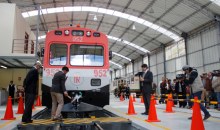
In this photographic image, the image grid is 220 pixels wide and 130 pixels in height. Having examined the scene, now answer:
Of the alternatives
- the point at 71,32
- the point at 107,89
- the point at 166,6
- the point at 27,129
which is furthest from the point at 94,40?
the point at 166,6

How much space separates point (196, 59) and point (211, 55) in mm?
2354

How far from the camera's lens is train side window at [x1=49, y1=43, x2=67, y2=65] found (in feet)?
23.8

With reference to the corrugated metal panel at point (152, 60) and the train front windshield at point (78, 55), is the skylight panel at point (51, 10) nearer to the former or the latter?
the train front windshield at point (78, 55)

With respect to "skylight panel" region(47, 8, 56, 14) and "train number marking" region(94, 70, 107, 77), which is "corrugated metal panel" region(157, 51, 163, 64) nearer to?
"skylight panel" region(47, 8, 56, 14)

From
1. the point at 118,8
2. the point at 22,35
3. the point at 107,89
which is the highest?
the point at 118,8

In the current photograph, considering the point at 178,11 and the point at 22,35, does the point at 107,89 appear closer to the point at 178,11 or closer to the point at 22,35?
the point at 22,35

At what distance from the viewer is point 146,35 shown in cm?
2989

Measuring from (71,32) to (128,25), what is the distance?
2183cm

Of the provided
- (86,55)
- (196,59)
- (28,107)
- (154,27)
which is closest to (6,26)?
(86,55)

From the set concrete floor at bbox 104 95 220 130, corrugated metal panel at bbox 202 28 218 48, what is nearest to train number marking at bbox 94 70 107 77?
concrete floor at bbox 104 95 220 130

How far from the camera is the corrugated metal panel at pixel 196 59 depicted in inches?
901

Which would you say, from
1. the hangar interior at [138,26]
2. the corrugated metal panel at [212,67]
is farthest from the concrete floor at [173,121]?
the corrugated metal panel at [212,67]

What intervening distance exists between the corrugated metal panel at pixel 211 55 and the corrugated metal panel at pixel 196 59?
0.72m

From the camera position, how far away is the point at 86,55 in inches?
293
